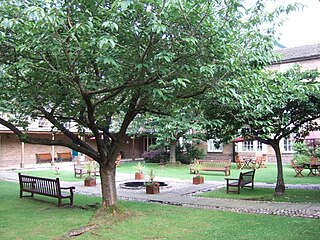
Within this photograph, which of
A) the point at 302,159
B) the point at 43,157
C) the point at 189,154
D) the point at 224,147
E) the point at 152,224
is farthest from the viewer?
the point at 224,147

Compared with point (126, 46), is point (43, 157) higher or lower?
lower

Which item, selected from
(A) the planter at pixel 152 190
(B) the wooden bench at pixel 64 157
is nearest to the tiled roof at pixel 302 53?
(A) the planter at pixel 152 190

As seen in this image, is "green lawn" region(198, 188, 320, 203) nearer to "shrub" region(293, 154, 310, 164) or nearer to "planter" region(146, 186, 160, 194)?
"planter" region(146, 186, 160, 194)

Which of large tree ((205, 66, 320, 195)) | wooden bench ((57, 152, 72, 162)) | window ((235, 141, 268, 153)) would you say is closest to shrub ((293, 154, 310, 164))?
window ((235, 141, 268, 153))

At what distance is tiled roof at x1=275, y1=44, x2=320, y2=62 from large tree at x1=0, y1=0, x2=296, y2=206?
2155cm

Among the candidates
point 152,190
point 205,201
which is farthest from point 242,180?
point 152,190

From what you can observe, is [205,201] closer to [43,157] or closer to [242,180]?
[242,180]

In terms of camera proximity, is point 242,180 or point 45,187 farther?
point 242,180

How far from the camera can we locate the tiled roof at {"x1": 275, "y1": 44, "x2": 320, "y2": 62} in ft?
91.0

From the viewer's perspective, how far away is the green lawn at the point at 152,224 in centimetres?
717

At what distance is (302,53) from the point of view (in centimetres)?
2909

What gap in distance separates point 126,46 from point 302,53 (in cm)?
2623

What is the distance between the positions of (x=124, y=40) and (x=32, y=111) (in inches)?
162

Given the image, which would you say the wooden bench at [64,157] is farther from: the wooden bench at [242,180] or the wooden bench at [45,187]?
the wooden bench at [242,180]
